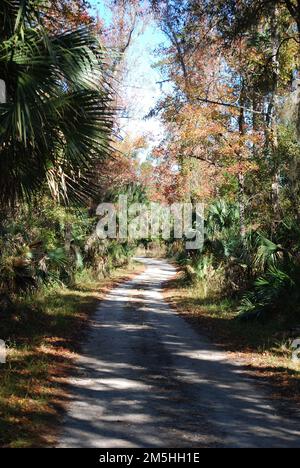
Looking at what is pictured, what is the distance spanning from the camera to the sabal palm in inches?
295

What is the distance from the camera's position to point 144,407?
6570 millimetres

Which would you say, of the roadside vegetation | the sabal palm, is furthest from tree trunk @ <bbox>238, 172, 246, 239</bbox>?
the sabal palm

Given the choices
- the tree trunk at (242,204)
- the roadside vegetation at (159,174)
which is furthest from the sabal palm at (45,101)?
the tree trunk at (242,204)

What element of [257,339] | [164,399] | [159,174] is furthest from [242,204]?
[164,399]

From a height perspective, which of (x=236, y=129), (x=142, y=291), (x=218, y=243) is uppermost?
(x=236, y=129)

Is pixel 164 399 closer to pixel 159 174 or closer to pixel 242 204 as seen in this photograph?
pixel 242 204

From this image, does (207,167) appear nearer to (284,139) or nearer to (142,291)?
(142,291)

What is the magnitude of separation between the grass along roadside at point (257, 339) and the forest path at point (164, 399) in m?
0.31

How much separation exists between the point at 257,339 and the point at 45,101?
6.64 m

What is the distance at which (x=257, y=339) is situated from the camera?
1115cm

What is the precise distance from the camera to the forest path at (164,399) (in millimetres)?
5496

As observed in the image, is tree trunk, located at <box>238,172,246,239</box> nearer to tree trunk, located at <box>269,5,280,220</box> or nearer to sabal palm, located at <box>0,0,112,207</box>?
tree trunk, located at <box>269,5,280,220</box>
